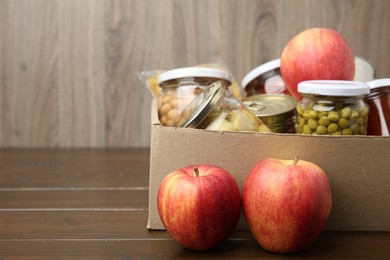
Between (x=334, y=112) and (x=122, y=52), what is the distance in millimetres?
907

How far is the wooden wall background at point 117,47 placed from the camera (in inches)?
68.1

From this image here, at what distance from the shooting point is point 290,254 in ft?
2.78

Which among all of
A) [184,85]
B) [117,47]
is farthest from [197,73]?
[117,47]

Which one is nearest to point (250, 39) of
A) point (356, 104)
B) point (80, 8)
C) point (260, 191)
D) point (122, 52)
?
point (122, 52)

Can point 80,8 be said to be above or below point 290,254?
above

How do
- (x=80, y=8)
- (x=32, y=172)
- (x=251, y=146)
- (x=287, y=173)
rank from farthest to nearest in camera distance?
(x=80, y=8) < (x=32, y=172) < (x=251, y=146) < (x=287, y=173)

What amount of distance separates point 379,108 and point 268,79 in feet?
0.85

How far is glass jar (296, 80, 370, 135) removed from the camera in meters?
0.94

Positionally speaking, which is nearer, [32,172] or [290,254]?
[290,254]

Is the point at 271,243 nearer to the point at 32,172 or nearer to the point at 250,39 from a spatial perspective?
the point at 32,172

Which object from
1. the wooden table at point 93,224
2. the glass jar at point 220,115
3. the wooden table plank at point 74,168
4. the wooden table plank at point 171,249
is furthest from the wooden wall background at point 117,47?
the wooden table plank at point 171,249

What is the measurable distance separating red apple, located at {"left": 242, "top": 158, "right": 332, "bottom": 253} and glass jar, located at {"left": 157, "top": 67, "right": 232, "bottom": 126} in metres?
0.27

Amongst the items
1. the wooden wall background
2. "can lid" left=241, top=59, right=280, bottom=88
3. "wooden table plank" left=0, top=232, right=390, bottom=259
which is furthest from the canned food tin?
the wooden wall background

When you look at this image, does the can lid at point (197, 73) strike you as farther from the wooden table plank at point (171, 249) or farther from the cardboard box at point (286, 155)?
the wooden table plank at point (171, 249)
